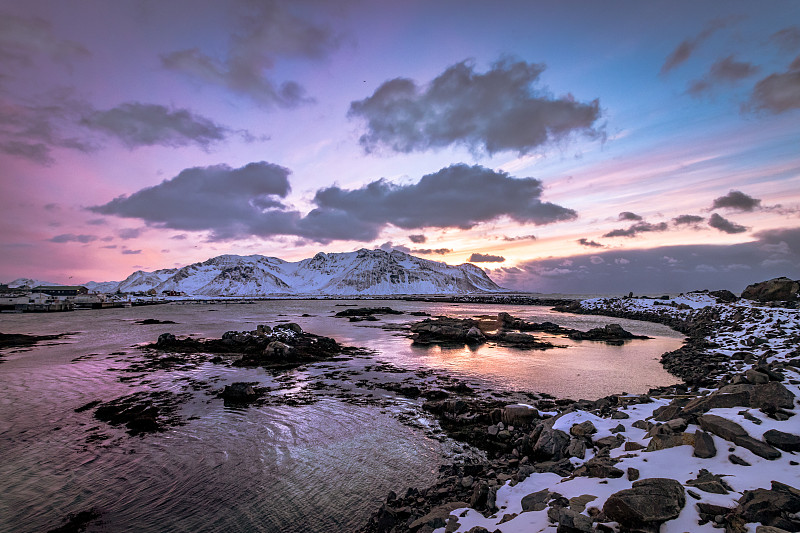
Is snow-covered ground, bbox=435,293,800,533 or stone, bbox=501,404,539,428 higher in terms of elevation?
snow-covered ground, bbox=435,293,800,533

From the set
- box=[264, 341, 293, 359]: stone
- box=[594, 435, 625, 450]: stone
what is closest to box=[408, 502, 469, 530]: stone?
box=[594, 435, 625, 450]: stone

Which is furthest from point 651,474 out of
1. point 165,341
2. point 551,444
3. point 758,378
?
point 165,341

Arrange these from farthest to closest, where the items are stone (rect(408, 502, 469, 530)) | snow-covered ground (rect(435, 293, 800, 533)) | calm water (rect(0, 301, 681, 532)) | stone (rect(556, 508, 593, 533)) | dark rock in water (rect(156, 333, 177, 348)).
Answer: dark rock in water (rect(156, 333, 177, 348)), calm water (rect(0, 301, 681, 532)), stone (rect(408, 502, 469, 530)), snow-covered ground (rect(435, 293, 800, 533)), stone (rect(556, 508, 593, 533))

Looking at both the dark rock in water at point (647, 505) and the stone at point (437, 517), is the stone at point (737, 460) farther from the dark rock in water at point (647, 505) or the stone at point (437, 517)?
the stone at point (437, 517)

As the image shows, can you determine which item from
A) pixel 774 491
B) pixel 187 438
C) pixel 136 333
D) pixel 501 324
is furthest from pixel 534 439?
pixel 136 333

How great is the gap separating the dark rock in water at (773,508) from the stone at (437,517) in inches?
185

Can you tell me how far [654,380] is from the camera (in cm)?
1956

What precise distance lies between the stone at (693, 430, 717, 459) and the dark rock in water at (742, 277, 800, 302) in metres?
47.7

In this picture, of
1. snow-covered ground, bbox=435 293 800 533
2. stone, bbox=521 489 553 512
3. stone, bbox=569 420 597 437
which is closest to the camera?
snow-covered ground, bbox=435 293 800 533

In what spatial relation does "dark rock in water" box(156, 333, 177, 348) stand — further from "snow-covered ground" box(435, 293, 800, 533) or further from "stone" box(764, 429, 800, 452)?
"stone" box(764, 429, 800, 452)

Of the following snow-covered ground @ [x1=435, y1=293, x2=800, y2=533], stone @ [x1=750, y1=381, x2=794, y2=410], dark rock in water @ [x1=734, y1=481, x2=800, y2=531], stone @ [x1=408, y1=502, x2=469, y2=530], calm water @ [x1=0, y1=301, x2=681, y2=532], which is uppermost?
stone @ [x1=750, y1=381, x2=794, y2=410]

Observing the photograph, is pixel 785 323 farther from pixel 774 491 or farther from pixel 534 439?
pixel 774 491

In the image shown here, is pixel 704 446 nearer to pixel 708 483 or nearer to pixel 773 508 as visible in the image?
pixel 708 483

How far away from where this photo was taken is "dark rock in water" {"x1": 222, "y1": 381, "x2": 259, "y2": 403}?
1644 cm
